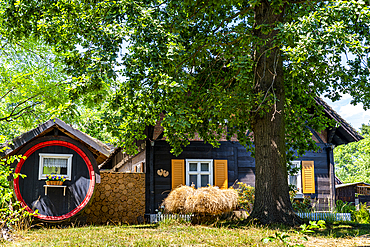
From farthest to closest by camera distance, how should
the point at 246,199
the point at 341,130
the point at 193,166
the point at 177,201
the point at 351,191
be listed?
1. the point at 351,191
2. the point at 341,130
3. the point at 193,166
4. the point at 246,199
5. the point at 177,201

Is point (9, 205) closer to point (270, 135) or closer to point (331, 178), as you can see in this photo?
point (270, 135)

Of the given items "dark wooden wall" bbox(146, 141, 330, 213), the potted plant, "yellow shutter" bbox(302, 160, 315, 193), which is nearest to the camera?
the potted plant

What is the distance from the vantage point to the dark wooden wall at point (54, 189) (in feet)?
38.8

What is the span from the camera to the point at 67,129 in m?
12.0

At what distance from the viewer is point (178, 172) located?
50.7 feet

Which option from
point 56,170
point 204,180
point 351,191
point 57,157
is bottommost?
point 351,191

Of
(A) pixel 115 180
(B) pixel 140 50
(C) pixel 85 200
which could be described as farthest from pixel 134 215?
(B) pixel 140 50

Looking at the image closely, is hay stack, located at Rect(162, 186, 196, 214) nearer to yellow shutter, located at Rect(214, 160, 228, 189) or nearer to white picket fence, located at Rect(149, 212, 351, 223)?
white picket fence, located at Rect(149, 212, 351, 223)

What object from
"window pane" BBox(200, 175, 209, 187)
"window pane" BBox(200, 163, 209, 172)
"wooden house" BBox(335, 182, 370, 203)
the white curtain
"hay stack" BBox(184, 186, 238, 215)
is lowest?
"wooden house" BBox(335, 182, 370, 203)

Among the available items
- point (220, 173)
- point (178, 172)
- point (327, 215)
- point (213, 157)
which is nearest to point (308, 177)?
point (327, 215)

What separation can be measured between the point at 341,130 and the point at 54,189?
1272 centimetres

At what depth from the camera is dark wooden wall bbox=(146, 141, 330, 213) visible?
1512 centimetres

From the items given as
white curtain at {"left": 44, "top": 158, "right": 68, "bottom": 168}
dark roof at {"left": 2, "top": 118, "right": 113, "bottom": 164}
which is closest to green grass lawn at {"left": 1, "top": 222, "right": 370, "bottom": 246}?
dark roof at {"left": 2, "top": 118, "right": 113, "bottom": 164}

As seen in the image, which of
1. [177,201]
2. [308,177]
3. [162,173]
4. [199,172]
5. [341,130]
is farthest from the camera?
[341,130]
